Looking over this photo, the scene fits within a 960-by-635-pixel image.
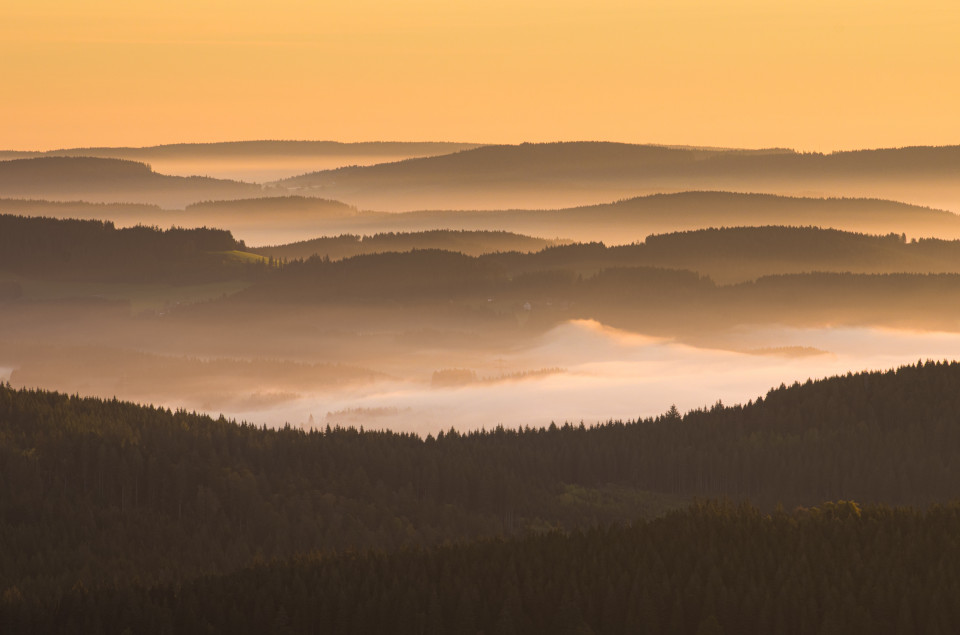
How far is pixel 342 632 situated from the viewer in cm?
18725

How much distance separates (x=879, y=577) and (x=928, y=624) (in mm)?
18163

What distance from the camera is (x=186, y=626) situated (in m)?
195

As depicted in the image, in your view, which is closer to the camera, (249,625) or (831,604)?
(831,604)

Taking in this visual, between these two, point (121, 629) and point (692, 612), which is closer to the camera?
point (692, 612)

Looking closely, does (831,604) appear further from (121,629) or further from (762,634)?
(121,629)

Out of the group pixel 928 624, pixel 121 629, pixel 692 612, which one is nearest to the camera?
pixel 928 624

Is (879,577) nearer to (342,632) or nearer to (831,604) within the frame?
(831,604)

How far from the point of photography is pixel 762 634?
7160 inches

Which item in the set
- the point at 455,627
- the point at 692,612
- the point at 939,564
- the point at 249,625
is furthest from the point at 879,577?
the point at 249,625

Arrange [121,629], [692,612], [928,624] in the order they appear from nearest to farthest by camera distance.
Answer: [928,624] → [692,612] → [121,629]

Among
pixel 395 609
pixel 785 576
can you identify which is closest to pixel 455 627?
pixel 395 609

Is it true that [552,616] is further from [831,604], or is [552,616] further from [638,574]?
[831,604]

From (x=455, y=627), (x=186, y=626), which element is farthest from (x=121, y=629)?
(x=455, y=627)

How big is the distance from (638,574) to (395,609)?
106 feet
